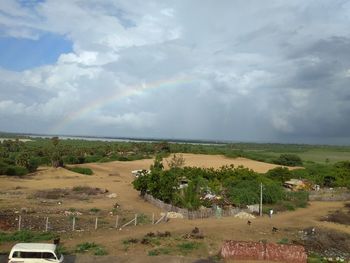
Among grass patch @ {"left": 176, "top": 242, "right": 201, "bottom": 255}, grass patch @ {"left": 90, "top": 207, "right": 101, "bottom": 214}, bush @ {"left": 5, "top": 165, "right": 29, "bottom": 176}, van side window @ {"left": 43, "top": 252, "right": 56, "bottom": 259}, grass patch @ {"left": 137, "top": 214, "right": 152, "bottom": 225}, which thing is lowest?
grass patch @ {"left": 90, "top": 207, "right": 101, "bottom": 214}

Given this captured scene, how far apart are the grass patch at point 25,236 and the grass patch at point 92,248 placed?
3168mm

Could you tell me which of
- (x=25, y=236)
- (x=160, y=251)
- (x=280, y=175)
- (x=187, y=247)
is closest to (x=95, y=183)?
(x=280, y=175)

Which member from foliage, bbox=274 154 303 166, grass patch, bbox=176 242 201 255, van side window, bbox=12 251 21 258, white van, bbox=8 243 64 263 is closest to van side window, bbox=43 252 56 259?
white van, bbox=8 243 64 263

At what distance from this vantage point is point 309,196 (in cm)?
5600

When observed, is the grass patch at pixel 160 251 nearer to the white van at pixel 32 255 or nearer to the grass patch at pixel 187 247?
the grass patch at pixel 187 247

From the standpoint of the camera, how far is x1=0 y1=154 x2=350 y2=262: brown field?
1113 inches

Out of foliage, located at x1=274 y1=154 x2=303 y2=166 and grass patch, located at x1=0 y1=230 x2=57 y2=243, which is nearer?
grass patch, located at x1=0 y1=230 x2=57 y2=243

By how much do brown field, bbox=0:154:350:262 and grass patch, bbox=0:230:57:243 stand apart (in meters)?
1.13

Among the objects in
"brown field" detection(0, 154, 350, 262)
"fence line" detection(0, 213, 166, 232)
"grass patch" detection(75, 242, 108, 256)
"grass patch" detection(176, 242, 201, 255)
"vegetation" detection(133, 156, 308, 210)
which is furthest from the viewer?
"vegetation" detection(133, 156, 308, 210)

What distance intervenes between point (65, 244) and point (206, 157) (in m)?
97.7

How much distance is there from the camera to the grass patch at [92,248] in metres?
25.3

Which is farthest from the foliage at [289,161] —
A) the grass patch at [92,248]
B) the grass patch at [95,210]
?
the grass patch at [92,248]

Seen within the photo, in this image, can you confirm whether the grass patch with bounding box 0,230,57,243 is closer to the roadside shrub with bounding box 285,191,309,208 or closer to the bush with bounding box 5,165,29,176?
the roadside shrub with bounding box 285,191,309,208

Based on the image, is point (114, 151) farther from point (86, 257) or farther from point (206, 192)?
point (86, 257)
